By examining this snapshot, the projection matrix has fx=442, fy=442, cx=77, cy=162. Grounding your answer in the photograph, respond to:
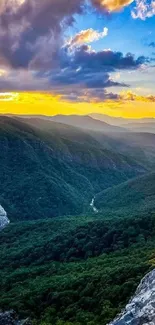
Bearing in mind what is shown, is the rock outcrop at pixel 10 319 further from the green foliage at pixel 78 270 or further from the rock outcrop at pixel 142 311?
the rock outcrop at pixel 142 311

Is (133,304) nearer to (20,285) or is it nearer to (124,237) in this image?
(20,285)

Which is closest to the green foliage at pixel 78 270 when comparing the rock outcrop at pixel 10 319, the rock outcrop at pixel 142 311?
the rock outcrop at pixel 10 319

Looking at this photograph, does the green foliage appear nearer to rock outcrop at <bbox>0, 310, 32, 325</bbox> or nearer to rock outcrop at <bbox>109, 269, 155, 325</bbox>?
rock outcrop at <bbox>0, 310, 32, 325</bbox>

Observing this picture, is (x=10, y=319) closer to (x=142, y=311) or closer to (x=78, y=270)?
(x=78, y=270)

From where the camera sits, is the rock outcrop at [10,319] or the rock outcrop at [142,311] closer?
the rock outcrop at [142,311]

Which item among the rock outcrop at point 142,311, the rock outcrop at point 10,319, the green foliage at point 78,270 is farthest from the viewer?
the rock outcrop at point 10,319

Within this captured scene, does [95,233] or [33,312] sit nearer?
[33,312]

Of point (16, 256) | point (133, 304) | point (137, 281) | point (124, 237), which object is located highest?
point (133, 304)

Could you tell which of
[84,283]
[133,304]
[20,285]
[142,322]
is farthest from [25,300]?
[142,322]
